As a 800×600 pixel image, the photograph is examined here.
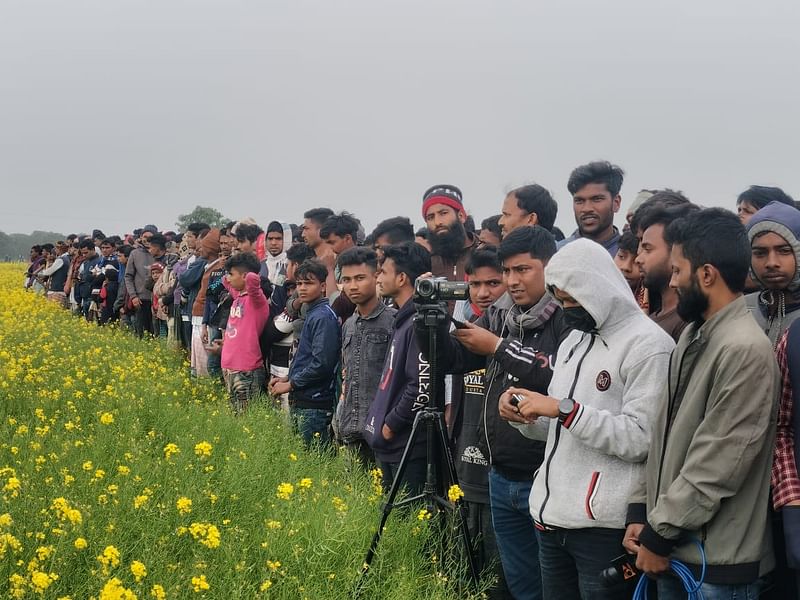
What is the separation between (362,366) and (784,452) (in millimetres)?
2810

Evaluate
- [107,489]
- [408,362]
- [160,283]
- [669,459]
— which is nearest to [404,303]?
[408,362]

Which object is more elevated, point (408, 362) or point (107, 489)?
point (408, 362)

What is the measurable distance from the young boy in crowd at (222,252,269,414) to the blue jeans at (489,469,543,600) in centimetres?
398

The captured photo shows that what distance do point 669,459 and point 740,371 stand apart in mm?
374

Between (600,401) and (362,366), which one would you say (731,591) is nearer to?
(600,401)

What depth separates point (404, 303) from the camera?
4.43 m

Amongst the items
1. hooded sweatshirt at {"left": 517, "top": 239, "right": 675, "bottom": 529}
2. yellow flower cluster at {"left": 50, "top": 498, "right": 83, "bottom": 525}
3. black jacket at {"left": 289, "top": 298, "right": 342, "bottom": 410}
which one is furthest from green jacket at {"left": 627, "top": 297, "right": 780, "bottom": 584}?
black jacket at {"left": 289, "top": 298, "right": 342, "bottom": 410}

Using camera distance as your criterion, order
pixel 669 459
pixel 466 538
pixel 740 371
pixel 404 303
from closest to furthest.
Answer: pixel 740 371, pixel 669 459, pixel 466 538, pixel 404 303

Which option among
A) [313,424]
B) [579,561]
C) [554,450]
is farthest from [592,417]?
[313,424]

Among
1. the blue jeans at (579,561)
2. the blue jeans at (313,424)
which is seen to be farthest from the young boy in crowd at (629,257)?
the blue jeans at (313,424)

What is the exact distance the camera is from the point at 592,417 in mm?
2508

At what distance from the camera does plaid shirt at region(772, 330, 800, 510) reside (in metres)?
2.25

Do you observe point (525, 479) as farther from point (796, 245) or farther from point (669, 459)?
point (796, 245)

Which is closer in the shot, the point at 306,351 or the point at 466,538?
the point at 466,538
